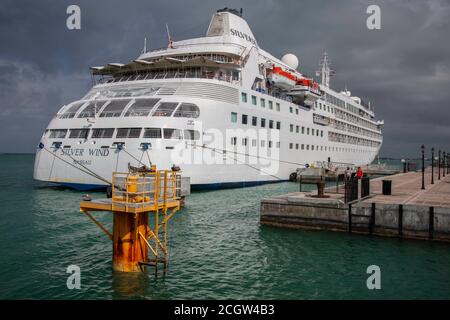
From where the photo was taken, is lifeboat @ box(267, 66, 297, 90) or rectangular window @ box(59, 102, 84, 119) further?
lifeboat @ box(267, 66, 297, 90)

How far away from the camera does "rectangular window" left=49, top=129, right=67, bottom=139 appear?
32375 millimetres

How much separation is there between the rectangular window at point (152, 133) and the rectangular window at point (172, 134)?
0.52 meters

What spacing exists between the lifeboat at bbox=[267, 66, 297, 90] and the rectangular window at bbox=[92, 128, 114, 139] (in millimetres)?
21639

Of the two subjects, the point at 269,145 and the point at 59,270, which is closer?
the point at 59,270

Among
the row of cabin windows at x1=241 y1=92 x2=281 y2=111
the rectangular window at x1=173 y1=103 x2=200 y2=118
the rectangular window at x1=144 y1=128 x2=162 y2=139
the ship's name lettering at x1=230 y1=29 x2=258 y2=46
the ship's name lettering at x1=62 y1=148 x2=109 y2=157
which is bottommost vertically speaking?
the ship's name lettering at x1=62 y1=148 x2=109 y2=157

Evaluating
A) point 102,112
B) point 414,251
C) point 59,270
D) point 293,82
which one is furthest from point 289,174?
point 59,270

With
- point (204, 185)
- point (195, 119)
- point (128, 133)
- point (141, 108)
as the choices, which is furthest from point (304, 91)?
point (128, 133)

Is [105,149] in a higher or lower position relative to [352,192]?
higher

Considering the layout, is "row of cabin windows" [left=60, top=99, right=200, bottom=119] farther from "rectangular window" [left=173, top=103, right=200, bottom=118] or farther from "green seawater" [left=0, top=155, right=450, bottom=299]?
"green seawater" [left=0, top=155, right=450, bottom=299]

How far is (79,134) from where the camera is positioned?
31453mm

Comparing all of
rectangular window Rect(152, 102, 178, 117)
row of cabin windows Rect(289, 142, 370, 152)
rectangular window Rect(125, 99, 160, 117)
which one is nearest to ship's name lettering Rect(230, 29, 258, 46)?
row of cabin windows Rect(289, 142, 370, 152)

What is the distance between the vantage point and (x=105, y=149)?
29.4m
